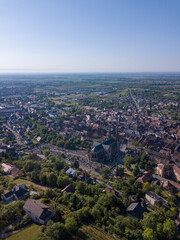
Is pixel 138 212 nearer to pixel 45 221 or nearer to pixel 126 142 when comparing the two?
pixel 45 221

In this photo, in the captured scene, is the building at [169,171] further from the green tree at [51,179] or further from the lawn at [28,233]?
the lawn at [28,233]

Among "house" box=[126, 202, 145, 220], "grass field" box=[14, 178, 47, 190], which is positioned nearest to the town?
"house" box=[126, 202, 145, 220]

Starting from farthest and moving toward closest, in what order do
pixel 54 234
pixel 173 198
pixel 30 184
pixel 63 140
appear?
pixel 63 140, pixel 30 184, pixel 173 198, pixel 54 234

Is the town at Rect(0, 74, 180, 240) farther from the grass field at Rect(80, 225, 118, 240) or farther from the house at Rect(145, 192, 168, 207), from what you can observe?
the grass field at Rect(80, 225, 118, 240)

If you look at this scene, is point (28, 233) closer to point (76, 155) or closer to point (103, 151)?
point (76, 155)

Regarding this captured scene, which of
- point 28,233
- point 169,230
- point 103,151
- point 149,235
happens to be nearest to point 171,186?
point 169,230

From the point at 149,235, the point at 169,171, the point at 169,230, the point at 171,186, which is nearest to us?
the point at 149,235

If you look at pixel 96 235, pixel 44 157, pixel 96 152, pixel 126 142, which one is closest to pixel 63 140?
pixel 44 157
